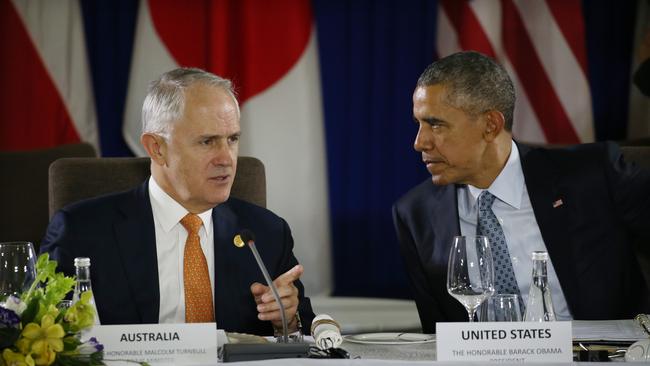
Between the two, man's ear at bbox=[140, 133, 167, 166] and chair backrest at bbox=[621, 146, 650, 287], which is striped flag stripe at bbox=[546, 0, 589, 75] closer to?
chair backrest at bbox=[621, 146, 650, 287]

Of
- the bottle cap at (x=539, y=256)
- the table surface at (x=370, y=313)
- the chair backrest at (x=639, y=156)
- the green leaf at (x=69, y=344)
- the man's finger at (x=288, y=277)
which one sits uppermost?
the chair backrest at (x=639, y=156)

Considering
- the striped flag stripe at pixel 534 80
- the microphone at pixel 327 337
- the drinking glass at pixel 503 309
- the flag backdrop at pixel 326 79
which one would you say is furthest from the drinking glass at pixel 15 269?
the striped flag stripe at pixel 534 80

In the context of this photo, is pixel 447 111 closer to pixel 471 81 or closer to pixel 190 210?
pixel 471 81

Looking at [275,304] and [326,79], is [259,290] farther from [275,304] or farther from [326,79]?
[326,79]

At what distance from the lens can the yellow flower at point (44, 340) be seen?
5.88ft

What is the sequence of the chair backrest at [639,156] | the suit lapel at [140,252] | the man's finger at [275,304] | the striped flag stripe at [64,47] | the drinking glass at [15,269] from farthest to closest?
the striped flag stripe at [64,47] → the chair backrest at [639,156] → the suit lapel at [140,252] → the man's finger at [275,304] → the drinking glass at [15,269]

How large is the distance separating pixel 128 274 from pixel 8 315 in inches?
47.0

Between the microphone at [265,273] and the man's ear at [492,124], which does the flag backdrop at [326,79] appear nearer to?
the man's ear at [492,124]

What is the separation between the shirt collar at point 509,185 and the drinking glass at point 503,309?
42.6 inches

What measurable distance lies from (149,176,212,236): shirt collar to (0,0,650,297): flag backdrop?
1.63 m

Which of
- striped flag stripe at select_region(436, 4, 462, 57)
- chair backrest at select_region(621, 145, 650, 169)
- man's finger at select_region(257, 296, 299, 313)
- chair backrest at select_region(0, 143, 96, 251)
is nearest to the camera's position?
man's finger at select_region(257, 296, 299, 313)

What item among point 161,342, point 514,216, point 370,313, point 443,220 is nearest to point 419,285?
point 443,220

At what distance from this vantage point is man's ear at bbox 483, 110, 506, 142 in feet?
11.2

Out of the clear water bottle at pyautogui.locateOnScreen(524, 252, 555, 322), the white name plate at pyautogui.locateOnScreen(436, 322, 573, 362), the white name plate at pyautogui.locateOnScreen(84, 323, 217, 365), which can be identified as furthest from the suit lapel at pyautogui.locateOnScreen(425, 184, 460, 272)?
the white name plate at pyautogui.locateOnScreen(84, 323, 217, 365)
